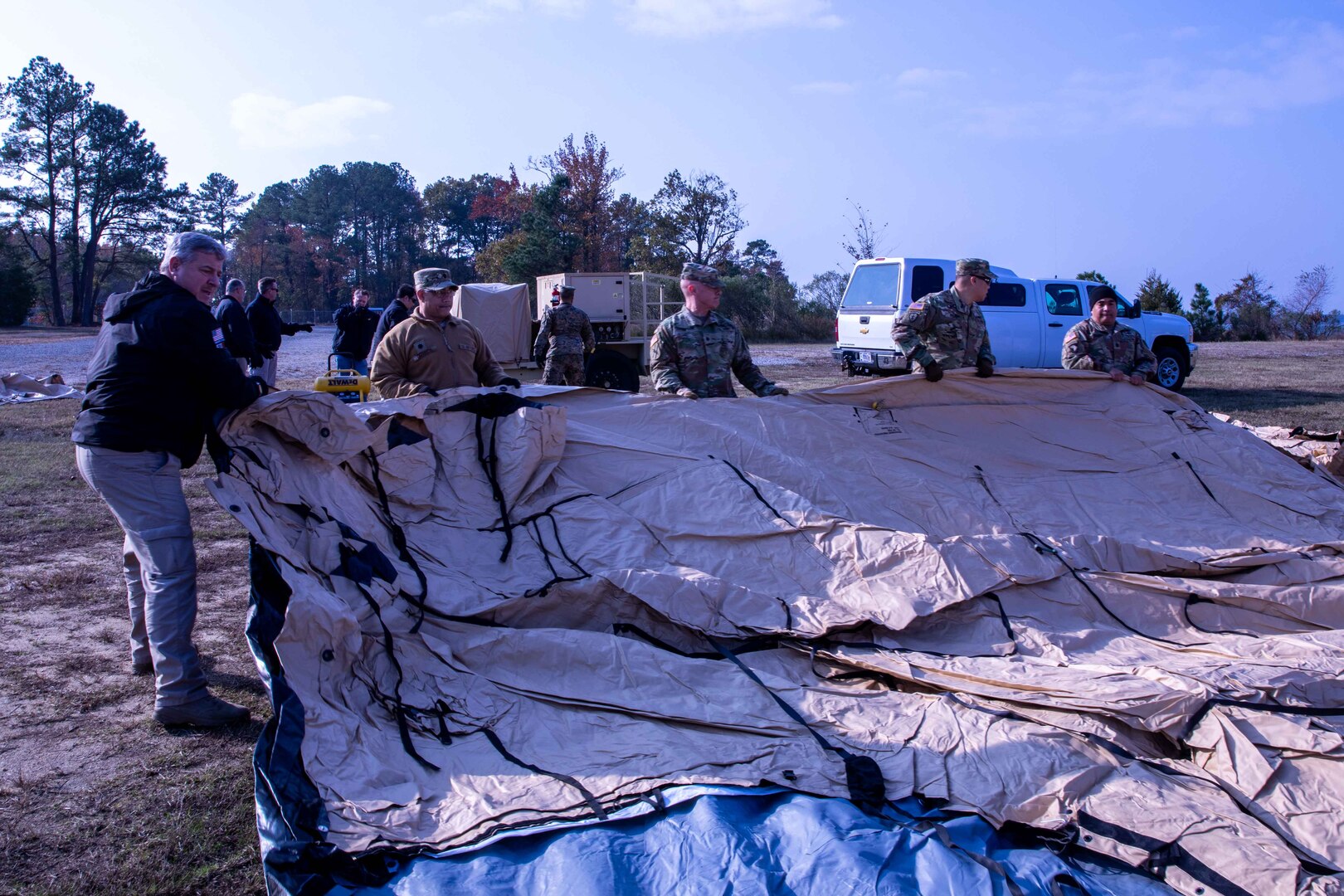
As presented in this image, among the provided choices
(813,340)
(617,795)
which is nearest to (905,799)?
(617,795)

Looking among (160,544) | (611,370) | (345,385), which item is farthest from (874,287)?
(160,544)

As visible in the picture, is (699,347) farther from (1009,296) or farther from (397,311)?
(1009,296)

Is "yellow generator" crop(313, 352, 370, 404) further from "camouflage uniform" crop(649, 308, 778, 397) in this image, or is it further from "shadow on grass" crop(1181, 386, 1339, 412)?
"shadow on grass" crop(1181, 386, 1339, 412)

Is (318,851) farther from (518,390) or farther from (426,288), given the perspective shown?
(426,288)

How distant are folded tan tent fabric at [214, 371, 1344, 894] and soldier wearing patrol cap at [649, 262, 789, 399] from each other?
1.61ft

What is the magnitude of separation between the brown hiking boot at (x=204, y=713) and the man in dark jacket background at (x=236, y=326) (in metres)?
5.84

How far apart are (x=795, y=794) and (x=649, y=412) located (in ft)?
8.65

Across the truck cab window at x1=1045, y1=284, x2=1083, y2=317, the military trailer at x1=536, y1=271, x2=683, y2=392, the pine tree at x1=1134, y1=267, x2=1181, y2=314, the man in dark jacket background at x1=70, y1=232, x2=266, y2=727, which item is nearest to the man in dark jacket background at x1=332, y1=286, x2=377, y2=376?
the military trailer at x1=536, y1=271, x2=683, y2=392

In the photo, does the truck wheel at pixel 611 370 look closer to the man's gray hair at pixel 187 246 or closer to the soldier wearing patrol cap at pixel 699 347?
the soldier wearing patrol cap at pixel 699 347

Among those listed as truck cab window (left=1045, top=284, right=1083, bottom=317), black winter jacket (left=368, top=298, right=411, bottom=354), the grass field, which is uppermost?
truck cab window (left=1045, top=284, right=1083, bottom=317)

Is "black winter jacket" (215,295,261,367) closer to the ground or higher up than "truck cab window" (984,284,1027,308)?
closer to the ground

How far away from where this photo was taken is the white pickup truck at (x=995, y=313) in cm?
1312

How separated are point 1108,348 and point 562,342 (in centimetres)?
593

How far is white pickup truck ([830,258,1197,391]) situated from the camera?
13.1 m
